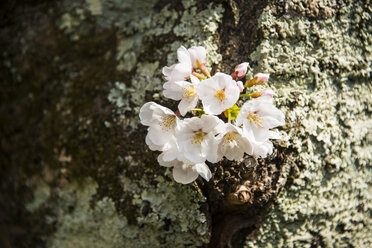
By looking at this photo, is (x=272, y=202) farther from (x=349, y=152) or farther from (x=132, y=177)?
(x=132, y=177)

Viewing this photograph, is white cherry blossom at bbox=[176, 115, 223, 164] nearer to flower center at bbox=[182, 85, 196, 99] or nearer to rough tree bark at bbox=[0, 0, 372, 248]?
flower center at bbox=[182, 85, 196, 99]

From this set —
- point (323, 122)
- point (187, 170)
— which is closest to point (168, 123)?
point (187, 170)

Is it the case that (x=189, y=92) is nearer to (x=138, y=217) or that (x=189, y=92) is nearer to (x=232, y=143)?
(x=232, y=143)

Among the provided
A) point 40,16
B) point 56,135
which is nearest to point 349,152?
point 56,135

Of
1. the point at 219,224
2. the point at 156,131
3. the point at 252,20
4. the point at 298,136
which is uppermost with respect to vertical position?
the point at 252,20

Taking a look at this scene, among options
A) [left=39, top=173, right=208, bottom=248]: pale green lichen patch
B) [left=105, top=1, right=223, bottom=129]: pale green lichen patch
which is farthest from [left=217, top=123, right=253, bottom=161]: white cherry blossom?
[left=105, top=1, right=223, bottom=129]: pale green lichen patch

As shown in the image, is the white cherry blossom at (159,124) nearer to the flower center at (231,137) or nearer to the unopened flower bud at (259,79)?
the flower center at (231,137)
